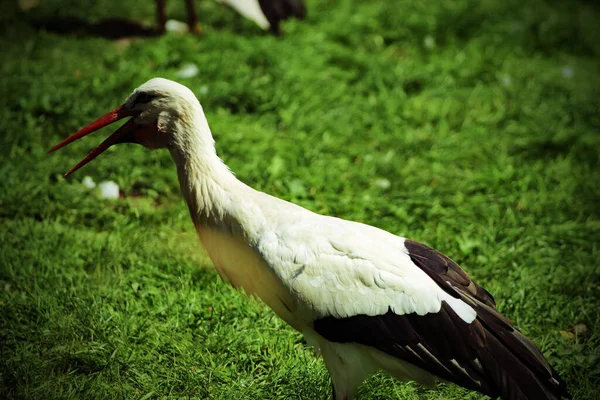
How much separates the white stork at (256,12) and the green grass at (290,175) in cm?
12

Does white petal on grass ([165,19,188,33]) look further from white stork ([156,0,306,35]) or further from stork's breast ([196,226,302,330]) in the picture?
stork's breast ([196,226,302,330])

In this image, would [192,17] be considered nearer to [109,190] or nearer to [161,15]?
[161,15]

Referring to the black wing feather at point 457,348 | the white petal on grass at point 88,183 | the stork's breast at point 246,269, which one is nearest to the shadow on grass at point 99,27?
the white petal on grass at point 88,183

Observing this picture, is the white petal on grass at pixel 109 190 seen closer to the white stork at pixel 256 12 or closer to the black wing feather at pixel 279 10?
the white stork at pixel 256 12

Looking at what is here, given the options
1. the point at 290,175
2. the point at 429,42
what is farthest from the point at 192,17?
the point at 290,175

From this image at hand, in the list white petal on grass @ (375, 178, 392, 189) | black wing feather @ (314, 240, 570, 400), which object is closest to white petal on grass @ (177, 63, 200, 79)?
white petal on grass @ (375, 178, 392, 189)

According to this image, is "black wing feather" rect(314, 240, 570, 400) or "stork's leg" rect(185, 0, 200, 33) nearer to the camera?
"black wing feather" rect(314, 240, 570, 400)

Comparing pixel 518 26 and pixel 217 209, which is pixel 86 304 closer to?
pixel 217 209

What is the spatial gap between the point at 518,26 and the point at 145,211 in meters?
4.31

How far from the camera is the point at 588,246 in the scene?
3.98 m

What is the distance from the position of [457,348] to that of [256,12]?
4.19m

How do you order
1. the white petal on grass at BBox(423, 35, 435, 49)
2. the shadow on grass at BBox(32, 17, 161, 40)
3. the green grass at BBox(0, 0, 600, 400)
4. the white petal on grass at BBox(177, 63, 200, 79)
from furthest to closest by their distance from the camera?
the white petal on grass at BBox(423, 35, 435, 49) < the shadow on grass at BBox(32, 17, 161, 40) < the white petal on grass at BBox(177, 63, 200, 79) < the green grass at BBox(0, 0, 600, 400)

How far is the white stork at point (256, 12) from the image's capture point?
583cm

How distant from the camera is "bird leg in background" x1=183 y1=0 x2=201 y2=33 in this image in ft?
19.0
